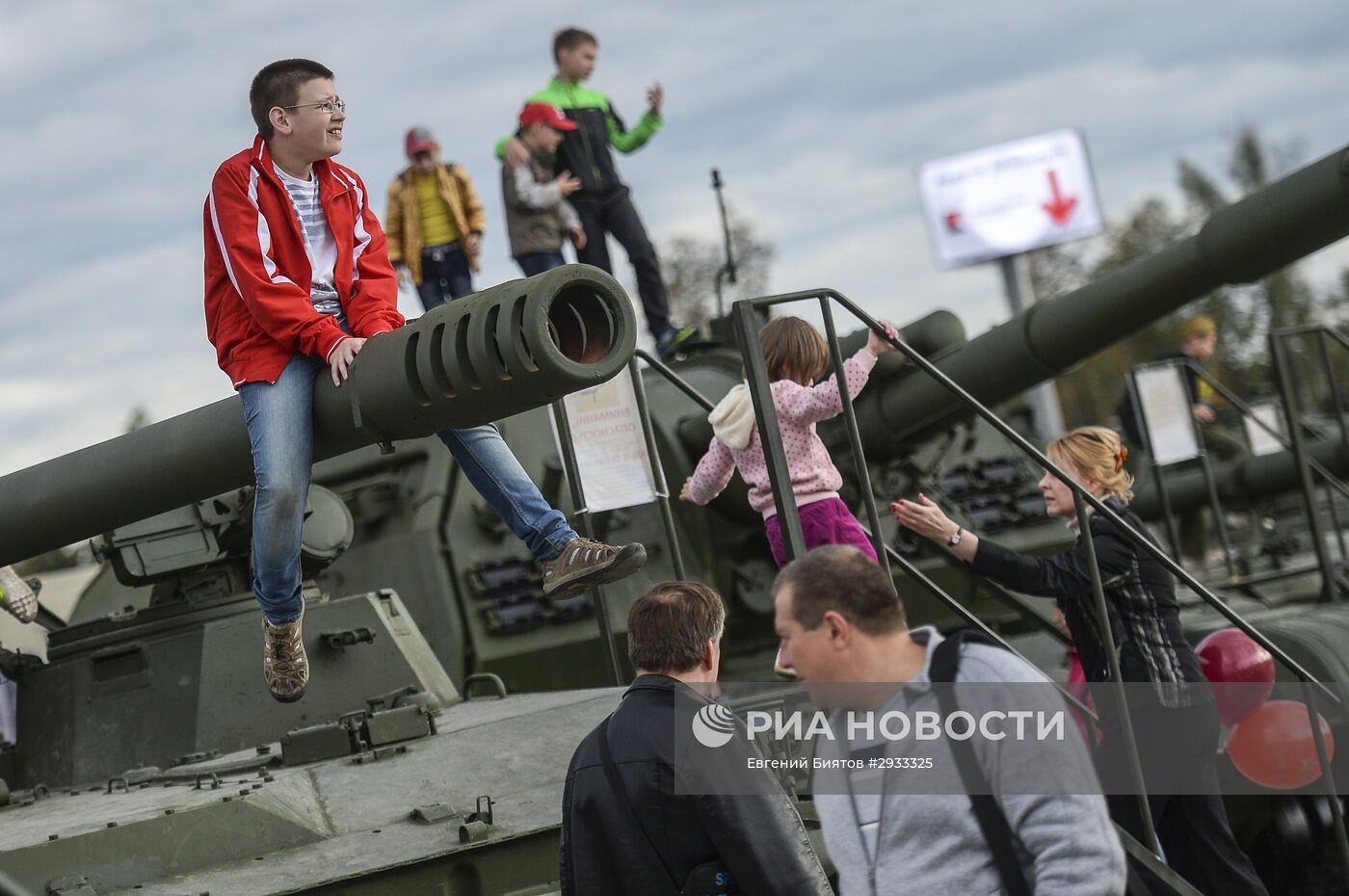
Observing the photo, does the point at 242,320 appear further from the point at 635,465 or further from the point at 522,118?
the point at 522,118

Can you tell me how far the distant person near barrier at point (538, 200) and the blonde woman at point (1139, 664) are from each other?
12.3 ft

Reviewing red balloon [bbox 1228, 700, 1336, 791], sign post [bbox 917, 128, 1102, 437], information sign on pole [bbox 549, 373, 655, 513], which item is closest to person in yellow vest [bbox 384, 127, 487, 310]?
information sign on pole [bbox 549, 373, 655, 513]

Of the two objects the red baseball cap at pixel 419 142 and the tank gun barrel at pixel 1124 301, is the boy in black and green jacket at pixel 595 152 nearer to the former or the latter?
the red baseball cap at pixel 419 142

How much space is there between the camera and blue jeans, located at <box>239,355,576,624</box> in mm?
4051

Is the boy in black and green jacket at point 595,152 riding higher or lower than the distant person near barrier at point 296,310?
higher

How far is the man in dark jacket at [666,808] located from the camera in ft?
11.3

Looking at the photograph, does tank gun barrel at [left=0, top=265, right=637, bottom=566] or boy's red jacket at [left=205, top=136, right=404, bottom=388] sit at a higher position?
boy's red jacket at [left=205, top=136, right=404, bottom=388]

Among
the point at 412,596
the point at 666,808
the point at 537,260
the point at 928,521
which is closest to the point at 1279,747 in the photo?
the point at 928,521

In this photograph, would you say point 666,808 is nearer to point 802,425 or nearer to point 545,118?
point 802,425

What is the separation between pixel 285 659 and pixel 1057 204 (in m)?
24.7

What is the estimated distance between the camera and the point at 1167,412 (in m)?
9.12

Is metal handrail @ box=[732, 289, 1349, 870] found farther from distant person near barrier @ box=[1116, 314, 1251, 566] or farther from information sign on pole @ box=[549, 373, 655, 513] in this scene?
distant person near barrier @ box=[1116, 314, 1251, 566]

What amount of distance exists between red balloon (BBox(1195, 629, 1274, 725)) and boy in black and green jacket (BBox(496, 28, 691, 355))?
348 centimetres

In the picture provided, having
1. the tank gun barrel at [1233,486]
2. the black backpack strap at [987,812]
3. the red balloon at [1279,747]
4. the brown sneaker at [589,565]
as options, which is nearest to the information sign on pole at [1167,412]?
the tank gun barrel at [1233,486]
